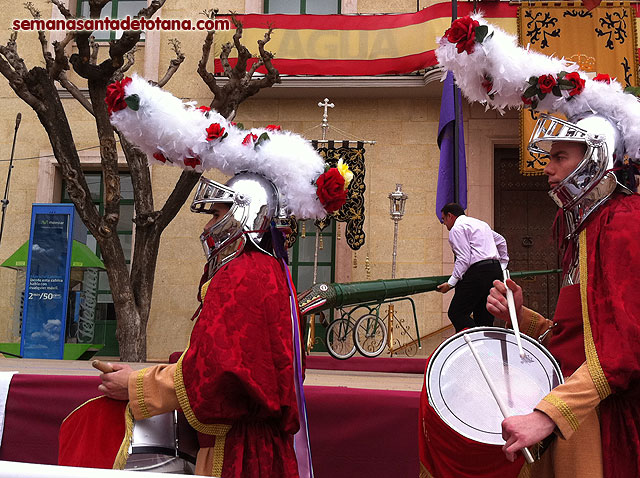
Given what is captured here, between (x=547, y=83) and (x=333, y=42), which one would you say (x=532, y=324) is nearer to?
(x=547, y=83)

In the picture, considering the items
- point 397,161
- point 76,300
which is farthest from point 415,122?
point 76,300

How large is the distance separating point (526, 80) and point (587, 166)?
0.39m

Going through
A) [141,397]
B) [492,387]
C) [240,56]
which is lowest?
[141,397]

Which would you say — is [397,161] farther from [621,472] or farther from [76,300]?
[621,472]

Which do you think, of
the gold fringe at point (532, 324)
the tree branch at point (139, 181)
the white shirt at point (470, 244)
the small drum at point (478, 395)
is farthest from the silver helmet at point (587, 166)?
the tree branch at point (139, 181)

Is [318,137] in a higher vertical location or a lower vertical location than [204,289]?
higher

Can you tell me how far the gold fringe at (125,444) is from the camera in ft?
7.37

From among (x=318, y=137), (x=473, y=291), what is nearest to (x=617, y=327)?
(x=473, y=291)

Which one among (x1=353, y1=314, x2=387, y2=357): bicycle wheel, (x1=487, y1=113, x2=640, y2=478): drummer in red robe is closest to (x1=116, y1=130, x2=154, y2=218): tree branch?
(x1=353, y1=314, x2=387, y2=357): bicycle wheel

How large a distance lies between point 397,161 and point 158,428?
9.93 m

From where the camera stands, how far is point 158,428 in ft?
7.89

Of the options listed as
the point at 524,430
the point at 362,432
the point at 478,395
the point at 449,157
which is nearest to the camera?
the point at 524,430

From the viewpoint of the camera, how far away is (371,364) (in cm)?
809

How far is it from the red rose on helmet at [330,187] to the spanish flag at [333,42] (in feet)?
29.3
